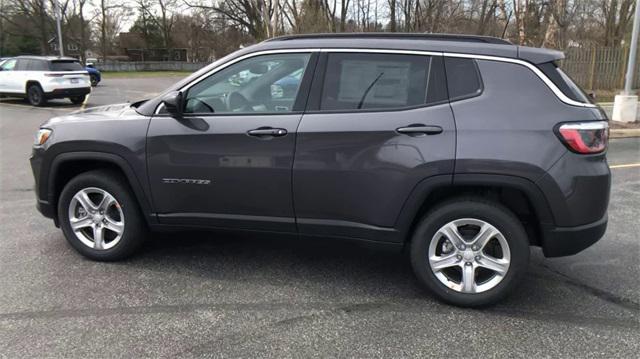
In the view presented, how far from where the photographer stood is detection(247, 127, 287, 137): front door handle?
141 inches

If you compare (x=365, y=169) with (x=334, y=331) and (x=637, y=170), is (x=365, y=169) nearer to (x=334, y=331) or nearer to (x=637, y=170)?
(x=334, y=331)

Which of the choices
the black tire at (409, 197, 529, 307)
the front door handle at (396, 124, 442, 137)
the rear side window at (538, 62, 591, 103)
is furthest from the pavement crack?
the front door handle at (396, 124, 442, 137)

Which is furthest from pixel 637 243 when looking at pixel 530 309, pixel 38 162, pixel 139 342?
pixel 38 162

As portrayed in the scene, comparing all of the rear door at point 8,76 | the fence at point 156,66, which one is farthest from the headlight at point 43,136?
the fence at point 156,66

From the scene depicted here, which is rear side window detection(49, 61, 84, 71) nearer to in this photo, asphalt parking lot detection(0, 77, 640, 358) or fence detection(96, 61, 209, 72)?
asphalt parking lot detection(0, 77, 640, 358)

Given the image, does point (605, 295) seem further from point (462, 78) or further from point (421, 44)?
point (421, 44)

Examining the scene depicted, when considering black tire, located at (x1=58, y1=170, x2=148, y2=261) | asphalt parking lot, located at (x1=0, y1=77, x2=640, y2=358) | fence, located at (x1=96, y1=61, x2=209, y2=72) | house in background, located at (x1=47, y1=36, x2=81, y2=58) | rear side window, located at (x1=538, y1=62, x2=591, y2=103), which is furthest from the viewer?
fence, located at (x1=96, y1=61, x2=209, y2=72)

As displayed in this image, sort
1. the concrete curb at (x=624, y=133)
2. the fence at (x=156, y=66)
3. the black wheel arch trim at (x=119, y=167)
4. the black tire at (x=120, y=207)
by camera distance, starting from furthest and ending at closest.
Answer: the fence at (x=156, y=66)
the concrete curb at (x=624, y=133)
the black tire at (x=120, y=207)
the black wheel arch trim at (x=119, y=167)

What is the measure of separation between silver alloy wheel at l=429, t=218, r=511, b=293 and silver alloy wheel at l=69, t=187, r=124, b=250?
8.20 ft

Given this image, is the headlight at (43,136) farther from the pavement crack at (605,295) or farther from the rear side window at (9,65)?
the rear side window at (9,65)

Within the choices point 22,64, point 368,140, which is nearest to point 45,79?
point 22,64

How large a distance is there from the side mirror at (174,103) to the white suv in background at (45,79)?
15.8 metres

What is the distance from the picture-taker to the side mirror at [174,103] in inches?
146

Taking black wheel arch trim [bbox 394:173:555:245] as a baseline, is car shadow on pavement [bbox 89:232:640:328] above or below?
below
